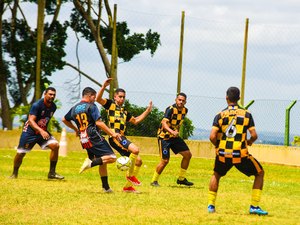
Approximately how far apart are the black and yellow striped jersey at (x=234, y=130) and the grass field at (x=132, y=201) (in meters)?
0.87

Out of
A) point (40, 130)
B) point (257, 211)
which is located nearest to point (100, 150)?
point (40, 130)

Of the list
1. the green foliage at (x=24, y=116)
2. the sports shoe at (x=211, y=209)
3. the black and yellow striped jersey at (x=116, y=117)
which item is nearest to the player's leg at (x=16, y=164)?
the black and yellow striped jersey at (x=116, y=117)

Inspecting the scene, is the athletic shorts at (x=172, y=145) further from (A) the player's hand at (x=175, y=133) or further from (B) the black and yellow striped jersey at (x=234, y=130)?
(B) the black and yellow striped jersey at (x=234, y=130)

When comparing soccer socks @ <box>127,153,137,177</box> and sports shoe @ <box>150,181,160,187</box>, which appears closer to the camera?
soccer socks @ <box>127,153,137,177</box>

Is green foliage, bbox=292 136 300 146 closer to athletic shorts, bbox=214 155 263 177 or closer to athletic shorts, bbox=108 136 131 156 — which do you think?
athletic shorts, bbox=108 136 131 156

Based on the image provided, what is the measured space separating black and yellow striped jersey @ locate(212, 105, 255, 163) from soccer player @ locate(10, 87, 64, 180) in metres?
6.40

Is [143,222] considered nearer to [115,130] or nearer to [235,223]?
[235,223]

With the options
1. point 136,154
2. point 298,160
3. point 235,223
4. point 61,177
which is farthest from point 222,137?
point 298,160

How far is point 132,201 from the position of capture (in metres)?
14.8

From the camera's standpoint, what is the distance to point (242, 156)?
13.2m

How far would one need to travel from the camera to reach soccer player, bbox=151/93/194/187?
61.1ft

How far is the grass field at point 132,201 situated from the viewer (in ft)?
41.1

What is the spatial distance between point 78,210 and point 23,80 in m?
26.7

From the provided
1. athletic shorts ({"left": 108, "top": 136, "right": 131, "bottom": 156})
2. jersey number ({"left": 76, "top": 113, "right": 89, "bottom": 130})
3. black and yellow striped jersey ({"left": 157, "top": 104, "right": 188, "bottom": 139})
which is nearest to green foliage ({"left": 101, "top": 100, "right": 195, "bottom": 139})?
black and yellow striped jersey ({"left": 157, "top": 104, "right": 188, "bottom": 139})
